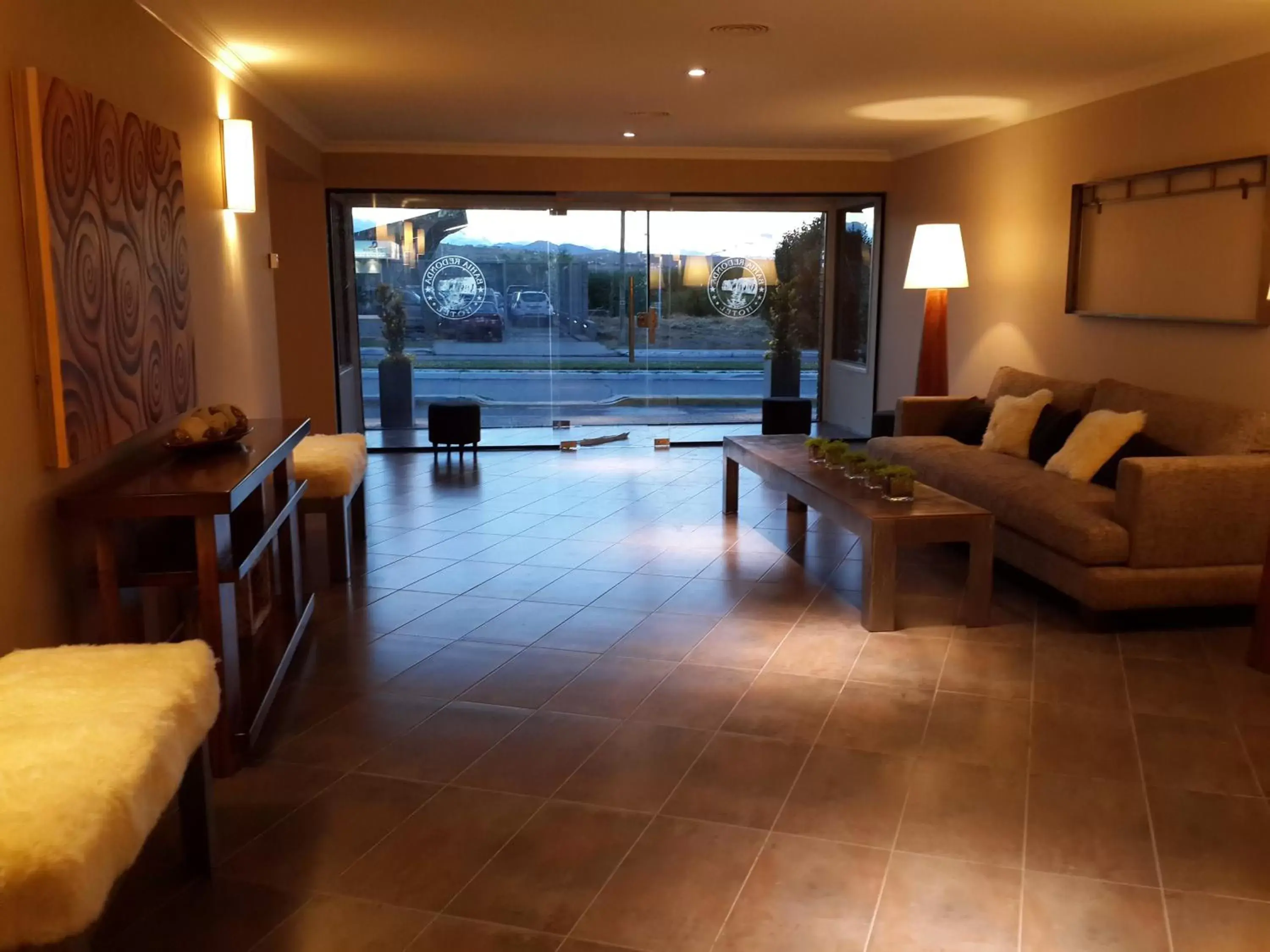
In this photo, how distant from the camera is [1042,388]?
6.02 metres

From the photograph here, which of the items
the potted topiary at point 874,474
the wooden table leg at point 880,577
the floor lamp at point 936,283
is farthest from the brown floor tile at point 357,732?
the floor lamp at point 936,283

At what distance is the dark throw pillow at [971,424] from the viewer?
6191 millimetres

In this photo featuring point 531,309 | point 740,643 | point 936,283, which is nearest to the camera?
point 740,643

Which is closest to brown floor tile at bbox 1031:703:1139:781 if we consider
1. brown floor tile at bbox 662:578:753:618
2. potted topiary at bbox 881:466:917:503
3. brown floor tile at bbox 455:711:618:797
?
potted topiary at bbox 881:466:917:503

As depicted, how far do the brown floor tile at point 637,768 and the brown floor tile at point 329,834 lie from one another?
1.46 feet

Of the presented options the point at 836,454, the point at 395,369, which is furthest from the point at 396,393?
the point at 836,454

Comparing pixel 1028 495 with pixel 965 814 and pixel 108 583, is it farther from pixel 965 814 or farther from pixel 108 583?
pixel 108 583

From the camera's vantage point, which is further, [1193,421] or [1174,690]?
[1193,421]

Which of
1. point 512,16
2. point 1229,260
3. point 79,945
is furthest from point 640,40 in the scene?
point 79,945

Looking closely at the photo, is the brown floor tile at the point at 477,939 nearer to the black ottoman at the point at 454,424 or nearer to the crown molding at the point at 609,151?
the black ottoman at the point at 454,424

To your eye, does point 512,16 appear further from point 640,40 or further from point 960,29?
point 960,29

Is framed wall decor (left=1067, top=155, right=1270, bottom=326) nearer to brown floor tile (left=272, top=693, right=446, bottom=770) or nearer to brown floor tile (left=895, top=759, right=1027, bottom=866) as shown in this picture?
brown floor tile (left=895, top=759, right=1027, bottom=866)

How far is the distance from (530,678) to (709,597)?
1.19 meters

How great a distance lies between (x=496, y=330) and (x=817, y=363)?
309 centimetres
